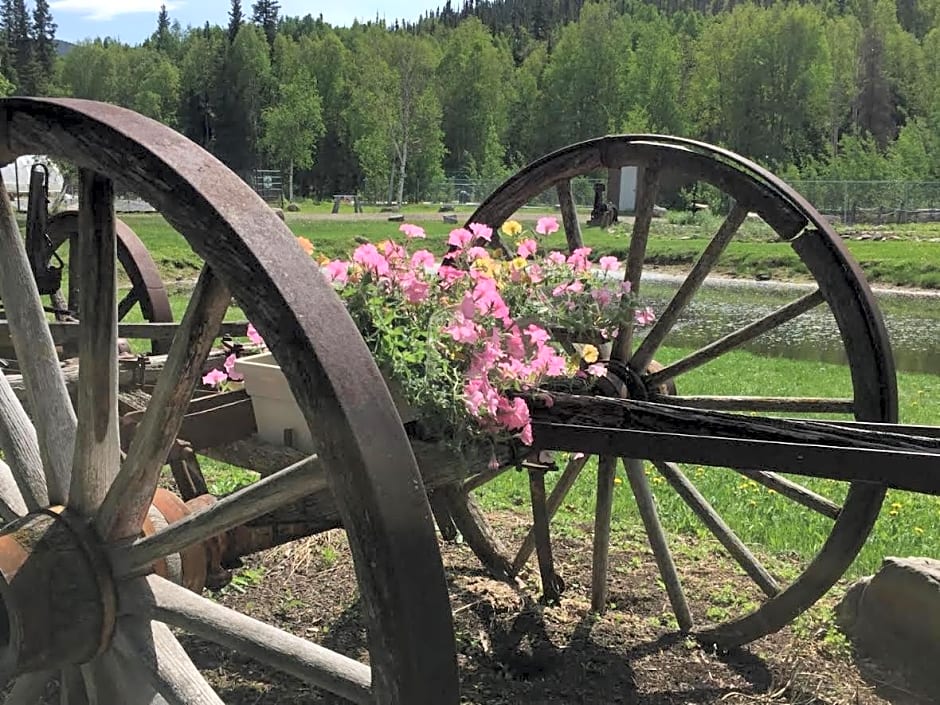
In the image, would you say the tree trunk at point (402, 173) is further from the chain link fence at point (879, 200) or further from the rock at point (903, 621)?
the rock at point (903, 621)

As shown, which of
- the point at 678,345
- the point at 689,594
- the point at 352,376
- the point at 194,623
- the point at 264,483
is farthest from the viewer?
the point at 678,345

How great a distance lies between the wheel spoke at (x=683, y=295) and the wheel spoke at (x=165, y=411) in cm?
190

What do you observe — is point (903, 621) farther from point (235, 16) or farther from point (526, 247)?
point (235, 16)

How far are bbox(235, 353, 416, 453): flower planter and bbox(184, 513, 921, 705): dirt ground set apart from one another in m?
0.83

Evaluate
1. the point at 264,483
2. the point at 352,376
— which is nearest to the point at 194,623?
the point at 264,483

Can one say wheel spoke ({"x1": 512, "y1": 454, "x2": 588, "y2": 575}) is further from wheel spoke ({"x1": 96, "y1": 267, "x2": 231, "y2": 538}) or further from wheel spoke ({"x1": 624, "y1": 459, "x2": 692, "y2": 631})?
wheel spoke ({"x1": 96, "y1": 267, "x2": 231, "y2": 538})

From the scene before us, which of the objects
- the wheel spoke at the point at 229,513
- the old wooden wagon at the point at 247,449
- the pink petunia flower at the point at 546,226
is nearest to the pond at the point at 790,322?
Answer: the old wooden wagon at the point at 247,449

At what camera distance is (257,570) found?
418 centimetres

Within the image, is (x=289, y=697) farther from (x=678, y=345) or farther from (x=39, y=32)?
(x=39, y=32)

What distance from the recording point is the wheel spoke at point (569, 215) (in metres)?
3.84

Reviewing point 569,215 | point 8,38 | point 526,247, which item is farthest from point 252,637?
point 8,38

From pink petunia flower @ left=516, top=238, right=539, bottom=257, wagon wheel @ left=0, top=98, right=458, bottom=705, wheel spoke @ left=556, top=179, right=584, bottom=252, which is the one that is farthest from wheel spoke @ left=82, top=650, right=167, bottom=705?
wheel spoke @ left=556, top=179, right=584, bottom=252

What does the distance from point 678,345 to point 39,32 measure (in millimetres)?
95525

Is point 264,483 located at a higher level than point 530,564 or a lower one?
higher
